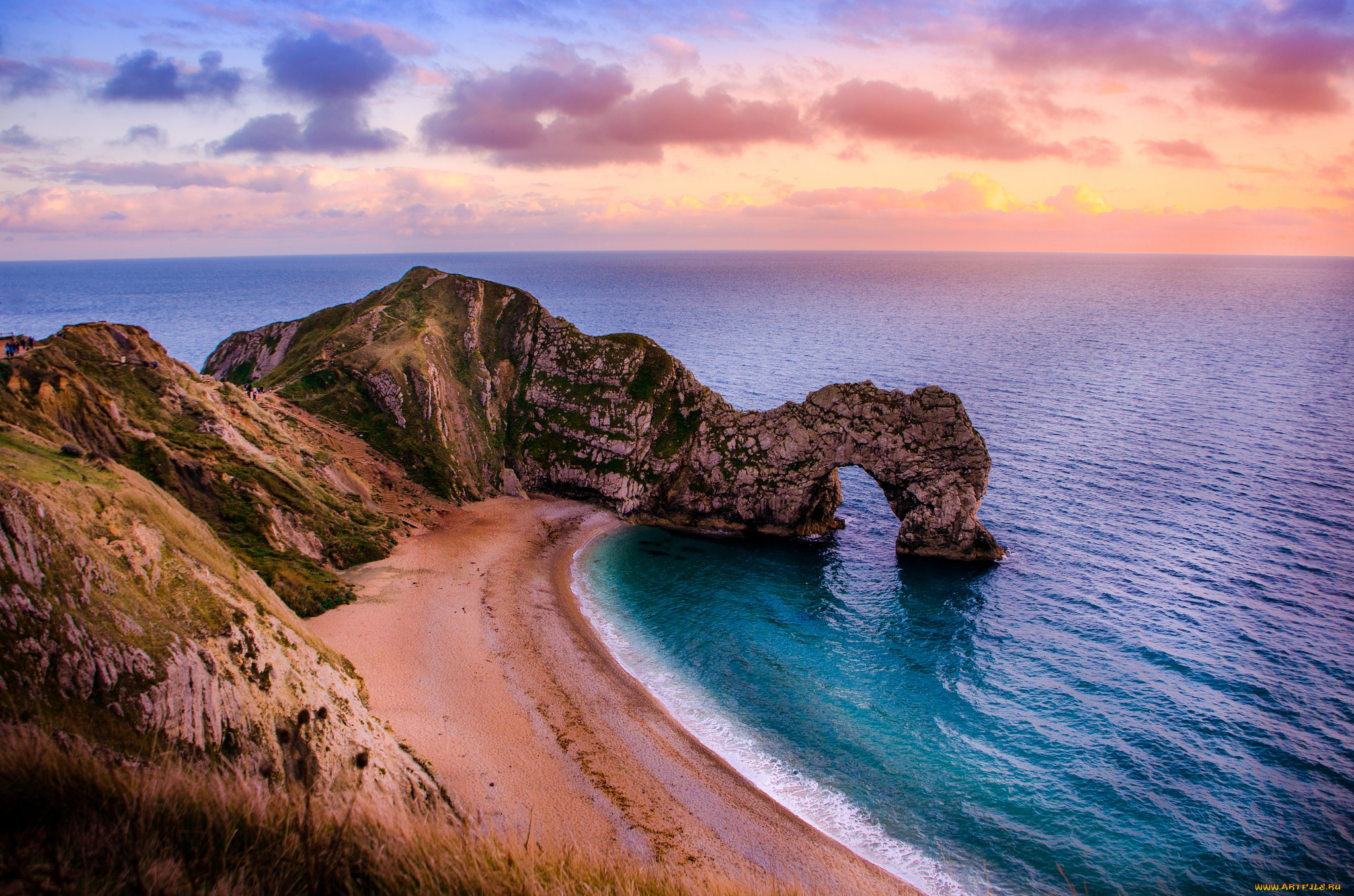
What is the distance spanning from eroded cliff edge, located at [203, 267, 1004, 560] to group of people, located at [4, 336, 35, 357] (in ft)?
63.5

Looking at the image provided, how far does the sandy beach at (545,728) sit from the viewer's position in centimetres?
2688

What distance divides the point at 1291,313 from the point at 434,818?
10268 inches

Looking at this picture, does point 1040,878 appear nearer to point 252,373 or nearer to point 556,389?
point 556,389

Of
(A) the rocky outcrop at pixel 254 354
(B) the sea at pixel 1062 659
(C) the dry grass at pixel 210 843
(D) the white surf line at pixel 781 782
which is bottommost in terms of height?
(D) the white surf line at pixel 781 782

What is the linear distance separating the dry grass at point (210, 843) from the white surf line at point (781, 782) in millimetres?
25415

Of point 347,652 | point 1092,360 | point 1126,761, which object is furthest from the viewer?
point 1092,360

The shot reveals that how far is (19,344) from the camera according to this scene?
42938mm

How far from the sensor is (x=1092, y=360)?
403 feet

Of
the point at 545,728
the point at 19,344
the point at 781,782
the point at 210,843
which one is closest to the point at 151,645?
the point at 545,728

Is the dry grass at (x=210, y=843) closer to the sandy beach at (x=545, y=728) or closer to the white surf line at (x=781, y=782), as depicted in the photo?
the sandy beach at (x=545, y=728)

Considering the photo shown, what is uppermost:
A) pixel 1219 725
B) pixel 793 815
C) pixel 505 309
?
pixel 505 309

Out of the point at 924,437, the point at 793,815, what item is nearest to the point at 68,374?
the point at 793,815

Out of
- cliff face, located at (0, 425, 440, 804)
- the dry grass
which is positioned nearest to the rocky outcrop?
cliff face, located at (0, 425, 440, 804)

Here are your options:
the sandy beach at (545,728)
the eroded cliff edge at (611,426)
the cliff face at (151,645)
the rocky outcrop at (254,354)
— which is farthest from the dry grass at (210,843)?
the rocky outcrop at (254,354)
